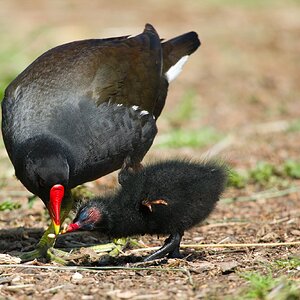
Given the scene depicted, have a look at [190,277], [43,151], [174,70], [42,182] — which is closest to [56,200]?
[42,182]

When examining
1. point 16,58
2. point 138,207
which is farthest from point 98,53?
point 16,58

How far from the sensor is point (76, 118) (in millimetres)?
6074

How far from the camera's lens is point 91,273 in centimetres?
517

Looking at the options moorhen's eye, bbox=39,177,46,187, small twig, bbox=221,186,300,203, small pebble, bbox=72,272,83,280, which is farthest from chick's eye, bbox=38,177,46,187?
small twig, bbox=221,186,300,203

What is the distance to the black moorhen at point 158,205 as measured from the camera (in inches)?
214

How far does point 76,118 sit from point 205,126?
4718 mm

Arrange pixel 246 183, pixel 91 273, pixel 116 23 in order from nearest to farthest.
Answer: pixel 91 273, pixel 246 183, pixel 116 23

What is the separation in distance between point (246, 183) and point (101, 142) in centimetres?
259

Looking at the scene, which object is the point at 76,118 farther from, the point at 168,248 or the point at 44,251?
the point at 168,248

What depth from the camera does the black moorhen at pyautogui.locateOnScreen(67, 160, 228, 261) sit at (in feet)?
17.8

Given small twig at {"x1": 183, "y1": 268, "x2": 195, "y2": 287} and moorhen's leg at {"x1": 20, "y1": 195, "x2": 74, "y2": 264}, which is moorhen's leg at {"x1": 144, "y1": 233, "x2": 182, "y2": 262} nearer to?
small twig at {"x1": 183, "y1": 268, "x2": 195, "y2": 287}

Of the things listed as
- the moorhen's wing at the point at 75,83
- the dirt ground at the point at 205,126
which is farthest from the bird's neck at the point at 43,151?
the dirt ground at the point at 205,126

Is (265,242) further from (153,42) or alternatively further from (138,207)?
(153,42)

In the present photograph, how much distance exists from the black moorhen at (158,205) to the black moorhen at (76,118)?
1.04ft
